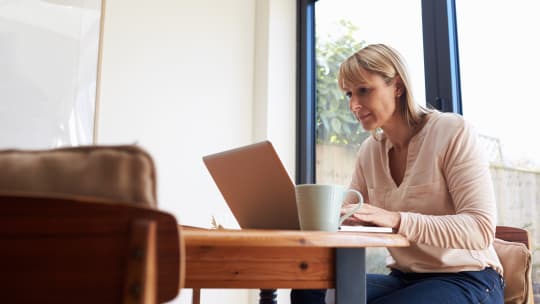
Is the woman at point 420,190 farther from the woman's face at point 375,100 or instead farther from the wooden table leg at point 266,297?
the wooden table leg at point 266,297

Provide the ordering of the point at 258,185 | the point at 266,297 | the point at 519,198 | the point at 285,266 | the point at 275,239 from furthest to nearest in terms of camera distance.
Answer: the point at 519,198, the point at 266,297, the point at 258,185, the point at 285,266, the point at 275,239

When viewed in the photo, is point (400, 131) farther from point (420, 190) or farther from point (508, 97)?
point (508, 97)

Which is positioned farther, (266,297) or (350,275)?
(266,297)

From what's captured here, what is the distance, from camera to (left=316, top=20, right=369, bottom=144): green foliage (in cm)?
279

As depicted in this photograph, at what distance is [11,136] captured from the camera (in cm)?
210

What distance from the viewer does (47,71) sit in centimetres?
225

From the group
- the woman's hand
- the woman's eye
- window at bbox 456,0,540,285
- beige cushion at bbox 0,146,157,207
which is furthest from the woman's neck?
beige cushion at bbox 0,146,157,207

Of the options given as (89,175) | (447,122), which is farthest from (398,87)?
(89,175)

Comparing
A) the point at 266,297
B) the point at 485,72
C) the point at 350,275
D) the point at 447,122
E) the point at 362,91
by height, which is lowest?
the point at 266,297

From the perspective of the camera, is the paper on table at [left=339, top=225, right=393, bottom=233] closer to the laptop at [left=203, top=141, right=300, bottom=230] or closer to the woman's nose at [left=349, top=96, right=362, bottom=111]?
the laptop at [left=203, top=141, right=300, bottom=230]

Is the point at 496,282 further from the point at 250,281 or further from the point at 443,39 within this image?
the point at 443,39

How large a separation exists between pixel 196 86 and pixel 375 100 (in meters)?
1.50

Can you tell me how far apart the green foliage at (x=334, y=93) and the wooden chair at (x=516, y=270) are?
1311 mm

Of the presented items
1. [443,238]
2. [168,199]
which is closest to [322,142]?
[168,199]
